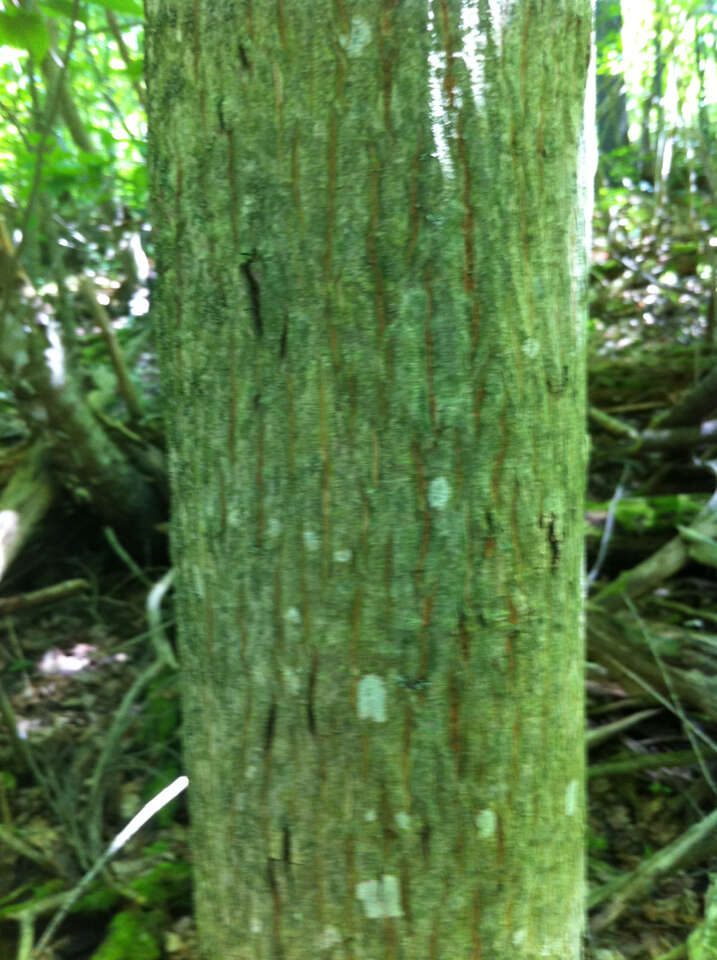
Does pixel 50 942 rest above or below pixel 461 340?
below

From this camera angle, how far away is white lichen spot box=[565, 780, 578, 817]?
59.0 inches

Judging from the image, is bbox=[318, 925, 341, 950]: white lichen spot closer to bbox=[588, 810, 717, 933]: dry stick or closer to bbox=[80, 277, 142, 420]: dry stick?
bbox=[588, 810, 717, 933]: dry stick

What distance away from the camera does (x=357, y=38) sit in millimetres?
1230

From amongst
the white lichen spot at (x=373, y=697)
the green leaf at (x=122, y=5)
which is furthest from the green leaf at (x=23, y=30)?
the white lichen spot at (x=373, y=697)

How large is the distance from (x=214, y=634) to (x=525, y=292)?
0.79 meters

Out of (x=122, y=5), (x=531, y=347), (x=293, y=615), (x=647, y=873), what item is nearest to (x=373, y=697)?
(x=293, y=615)

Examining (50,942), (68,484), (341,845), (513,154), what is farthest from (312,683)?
(68,484)

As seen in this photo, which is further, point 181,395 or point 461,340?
point 181,395

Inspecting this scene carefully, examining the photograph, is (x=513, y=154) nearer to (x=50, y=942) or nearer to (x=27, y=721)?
(x=50, y=942)

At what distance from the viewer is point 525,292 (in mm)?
1330

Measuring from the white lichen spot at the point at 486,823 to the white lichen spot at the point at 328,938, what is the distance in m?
0.30

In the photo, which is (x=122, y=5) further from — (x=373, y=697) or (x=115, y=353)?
(x=115, y=353)

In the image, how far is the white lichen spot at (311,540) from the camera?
1336 millimetres

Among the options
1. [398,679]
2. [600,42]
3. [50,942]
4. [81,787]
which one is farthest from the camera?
[600,42]
